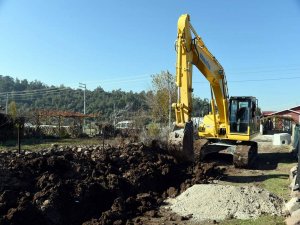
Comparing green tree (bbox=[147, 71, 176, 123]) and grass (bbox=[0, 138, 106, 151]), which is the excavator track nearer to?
grass (bbox=[0, 138, 106, 151])

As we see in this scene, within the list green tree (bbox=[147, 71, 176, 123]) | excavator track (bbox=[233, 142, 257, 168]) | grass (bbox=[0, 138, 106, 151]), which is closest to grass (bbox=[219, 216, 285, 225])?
excavator track (bbox=[233, 142, 257, 168])

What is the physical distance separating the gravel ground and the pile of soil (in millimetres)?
595

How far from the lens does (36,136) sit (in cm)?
2619

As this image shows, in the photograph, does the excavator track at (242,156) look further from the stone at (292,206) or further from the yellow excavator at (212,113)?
the stone at (292,206)

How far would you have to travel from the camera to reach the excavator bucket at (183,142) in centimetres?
1070

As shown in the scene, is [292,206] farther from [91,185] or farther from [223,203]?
[91,185]

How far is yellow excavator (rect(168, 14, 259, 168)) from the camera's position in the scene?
11281mm

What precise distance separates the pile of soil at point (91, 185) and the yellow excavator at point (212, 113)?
1022 mm

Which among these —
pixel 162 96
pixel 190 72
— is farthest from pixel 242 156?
pixel 162 96

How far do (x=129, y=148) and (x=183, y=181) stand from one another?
7.93ft

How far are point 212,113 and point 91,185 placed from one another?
27.5 ft

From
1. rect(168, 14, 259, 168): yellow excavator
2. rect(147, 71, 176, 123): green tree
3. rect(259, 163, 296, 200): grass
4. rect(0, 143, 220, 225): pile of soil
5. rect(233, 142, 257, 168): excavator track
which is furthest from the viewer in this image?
rect(147, 71, 176, 123): green tree

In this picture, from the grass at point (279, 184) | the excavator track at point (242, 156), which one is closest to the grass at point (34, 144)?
the excavator track at point (242, 156)

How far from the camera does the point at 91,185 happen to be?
788 centimetres
